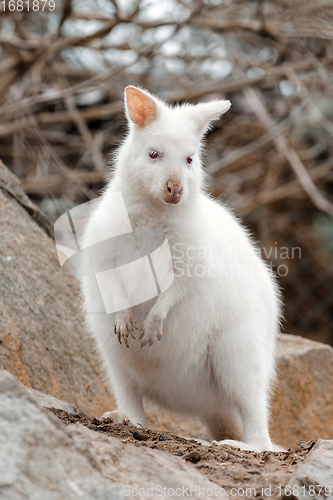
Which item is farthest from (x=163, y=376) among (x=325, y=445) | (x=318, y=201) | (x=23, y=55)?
(x=23, y=55)

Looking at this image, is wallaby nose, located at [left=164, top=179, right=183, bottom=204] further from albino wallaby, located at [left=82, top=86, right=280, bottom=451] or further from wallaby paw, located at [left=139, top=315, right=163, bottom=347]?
wallaby paw, located at [left=139, top=315, right=163, bottom=347]

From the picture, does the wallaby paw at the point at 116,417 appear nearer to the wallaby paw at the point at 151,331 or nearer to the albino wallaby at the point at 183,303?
the albino wallaby at the point at 183,303

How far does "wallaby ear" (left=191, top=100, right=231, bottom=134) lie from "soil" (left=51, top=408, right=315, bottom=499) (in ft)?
4.90

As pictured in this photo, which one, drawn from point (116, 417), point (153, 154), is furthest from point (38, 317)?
point (153, 154)

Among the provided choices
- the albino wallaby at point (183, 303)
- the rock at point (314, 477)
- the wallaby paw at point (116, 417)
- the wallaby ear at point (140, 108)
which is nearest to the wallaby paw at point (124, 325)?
the albino wallaby at point (183, 303)

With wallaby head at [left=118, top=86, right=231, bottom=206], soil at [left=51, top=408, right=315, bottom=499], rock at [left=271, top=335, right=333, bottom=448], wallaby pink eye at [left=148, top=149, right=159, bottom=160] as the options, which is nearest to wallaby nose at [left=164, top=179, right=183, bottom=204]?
wallaby head at [left=118, top=86, right=231, bottom=206]

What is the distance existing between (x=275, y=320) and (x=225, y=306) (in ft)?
1.96

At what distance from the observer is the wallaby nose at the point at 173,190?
9.52ft

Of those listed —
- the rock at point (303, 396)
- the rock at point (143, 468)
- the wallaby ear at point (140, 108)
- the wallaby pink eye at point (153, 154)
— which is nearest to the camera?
the rock at point (143, 468)

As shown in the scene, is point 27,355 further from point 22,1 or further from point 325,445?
point 22,1

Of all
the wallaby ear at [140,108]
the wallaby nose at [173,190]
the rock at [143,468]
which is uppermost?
the wallaby ear at [140,108]

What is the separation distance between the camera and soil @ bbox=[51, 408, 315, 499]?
6.89ft

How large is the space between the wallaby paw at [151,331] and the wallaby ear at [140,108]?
0.95 metres

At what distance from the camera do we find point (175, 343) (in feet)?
10.5
